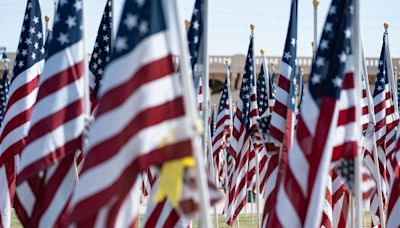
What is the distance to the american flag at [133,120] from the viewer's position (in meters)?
7.16

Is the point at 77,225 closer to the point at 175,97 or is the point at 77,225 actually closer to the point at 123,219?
the point at 123,219

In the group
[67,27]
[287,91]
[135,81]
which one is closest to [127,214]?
[135,81]

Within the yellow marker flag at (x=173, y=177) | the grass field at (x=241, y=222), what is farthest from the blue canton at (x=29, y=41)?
the grass field at (x=241, y=222)

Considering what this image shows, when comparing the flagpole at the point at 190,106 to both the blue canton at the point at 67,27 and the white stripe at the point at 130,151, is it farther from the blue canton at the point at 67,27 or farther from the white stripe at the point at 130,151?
the blue canton at the point at 67,27

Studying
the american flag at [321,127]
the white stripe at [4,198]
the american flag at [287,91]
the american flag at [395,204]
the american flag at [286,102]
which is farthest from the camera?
the white stripe at [4,198]

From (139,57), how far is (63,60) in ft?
7.36

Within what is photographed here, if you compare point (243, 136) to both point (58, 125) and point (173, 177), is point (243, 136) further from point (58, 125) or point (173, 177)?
point (173, 177)

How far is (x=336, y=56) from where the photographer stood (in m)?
9.13

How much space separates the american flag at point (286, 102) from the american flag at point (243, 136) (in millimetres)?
5471

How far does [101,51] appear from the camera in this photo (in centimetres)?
1302

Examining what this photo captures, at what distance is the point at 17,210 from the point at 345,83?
11.9ft

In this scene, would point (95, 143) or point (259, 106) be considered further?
point (259, 106)

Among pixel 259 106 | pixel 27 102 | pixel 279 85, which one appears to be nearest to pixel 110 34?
pixel 27 102

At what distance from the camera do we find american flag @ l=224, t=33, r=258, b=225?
18953 mm
